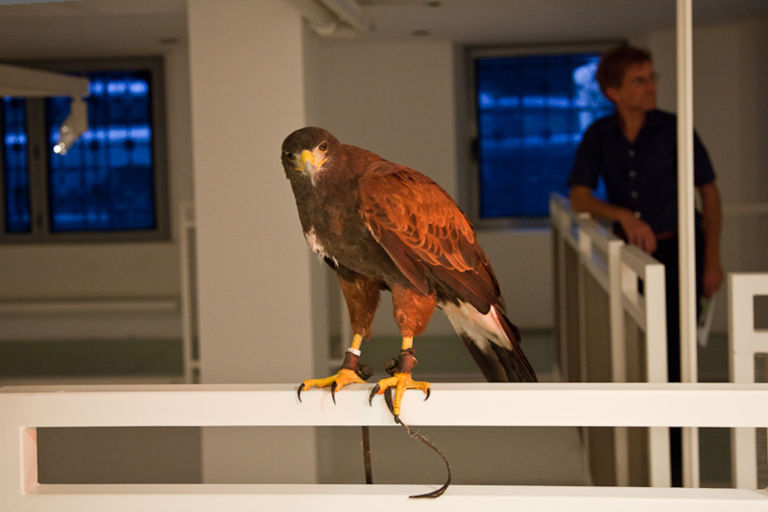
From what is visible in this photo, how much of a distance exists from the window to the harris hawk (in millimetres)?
5925

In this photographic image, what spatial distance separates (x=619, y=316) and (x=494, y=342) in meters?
0.85

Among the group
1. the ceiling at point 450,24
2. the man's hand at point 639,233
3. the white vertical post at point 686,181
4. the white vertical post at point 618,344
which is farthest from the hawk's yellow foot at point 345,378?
the ceiling at point 450,24

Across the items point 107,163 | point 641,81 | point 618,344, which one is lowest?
point 618,344

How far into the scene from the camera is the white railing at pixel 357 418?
1175 mm

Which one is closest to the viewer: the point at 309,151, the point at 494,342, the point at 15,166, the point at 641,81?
the point at 309,151

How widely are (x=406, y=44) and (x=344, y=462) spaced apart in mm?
3790

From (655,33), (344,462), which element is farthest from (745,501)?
(655,33)

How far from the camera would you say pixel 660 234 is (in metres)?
2.70

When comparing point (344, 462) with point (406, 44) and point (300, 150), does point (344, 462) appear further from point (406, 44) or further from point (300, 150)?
point (406, 44)

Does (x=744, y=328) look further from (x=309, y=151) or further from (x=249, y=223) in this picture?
(x=249, y=223)

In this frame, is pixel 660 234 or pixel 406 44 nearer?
pixel 660 234

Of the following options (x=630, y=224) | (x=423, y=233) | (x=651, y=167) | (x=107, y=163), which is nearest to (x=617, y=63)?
(x=651, y=167)

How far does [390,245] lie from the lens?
1.23 meters

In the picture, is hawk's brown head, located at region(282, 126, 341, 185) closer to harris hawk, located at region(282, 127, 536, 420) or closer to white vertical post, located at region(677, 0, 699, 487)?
harris hawk, located at region(282, 127, 536, 420)
